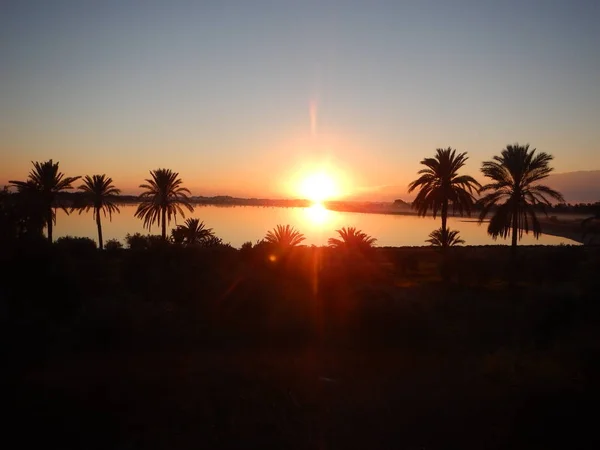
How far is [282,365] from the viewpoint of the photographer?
1089 centimetres

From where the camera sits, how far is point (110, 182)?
160 feet

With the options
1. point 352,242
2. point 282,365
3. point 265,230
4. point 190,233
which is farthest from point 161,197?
point 265,230

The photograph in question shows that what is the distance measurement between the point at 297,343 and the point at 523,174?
2018 centimetres

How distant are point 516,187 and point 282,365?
21.7 m

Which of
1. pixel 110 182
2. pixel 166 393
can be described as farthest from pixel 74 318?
pixel 110 182

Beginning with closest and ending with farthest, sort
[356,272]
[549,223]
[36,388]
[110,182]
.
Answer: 1. [36,388]
2. [356,272]
3. [110,182]
4. [549,223]

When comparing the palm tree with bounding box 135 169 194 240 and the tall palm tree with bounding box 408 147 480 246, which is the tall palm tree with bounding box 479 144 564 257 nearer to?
the tall palm tree with bounding box 408 147 480 246

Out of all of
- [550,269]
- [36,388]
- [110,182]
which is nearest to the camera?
[36,388]

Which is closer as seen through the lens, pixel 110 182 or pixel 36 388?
pixel 36 388

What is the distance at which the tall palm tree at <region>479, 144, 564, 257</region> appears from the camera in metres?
27.5

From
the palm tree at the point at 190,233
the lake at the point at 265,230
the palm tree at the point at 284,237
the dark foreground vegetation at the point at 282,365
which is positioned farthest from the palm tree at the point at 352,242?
the lake at the point at 265,230

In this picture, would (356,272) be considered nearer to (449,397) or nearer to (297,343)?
(297,343)

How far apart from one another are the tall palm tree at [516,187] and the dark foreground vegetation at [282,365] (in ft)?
34.9

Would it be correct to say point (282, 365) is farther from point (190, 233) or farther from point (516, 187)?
point (190, 233)
